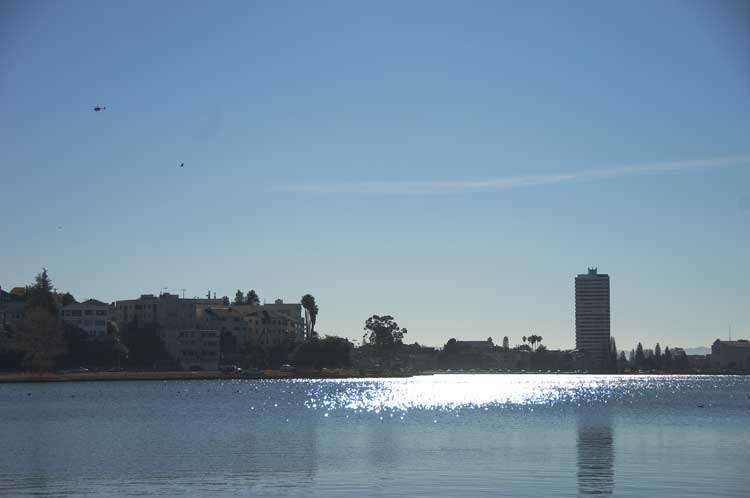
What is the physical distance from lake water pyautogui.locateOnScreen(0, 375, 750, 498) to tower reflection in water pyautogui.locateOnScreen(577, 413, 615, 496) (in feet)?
0.41

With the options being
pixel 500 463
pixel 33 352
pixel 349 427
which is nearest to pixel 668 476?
pixel 500 463

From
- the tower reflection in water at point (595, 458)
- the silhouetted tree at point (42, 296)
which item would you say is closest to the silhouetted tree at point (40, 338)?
the silhouetted tree at point (42, 296)

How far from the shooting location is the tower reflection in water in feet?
145

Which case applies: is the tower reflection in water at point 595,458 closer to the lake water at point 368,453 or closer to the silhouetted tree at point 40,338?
the lake water at point 368,453

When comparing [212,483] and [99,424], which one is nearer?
[212,483]

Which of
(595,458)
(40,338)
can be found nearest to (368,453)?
(595,458)

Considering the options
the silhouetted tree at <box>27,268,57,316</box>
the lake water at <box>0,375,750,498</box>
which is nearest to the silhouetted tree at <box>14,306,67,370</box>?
the silhouetted tree at <box>27,268,57,316</box>

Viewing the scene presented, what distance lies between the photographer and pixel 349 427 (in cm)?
8200

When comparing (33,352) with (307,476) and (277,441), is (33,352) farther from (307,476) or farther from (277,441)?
(307,476)

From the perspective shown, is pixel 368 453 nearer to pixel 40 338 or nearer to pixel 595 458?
pixel 595 458

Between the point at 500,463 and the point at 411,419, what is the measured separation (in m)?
39.9

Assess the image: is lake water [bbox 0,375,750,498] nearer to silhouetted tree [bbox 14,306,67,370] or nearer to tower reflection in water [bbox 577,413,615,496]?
tower reflection in water [bbox 577,413,615,496]

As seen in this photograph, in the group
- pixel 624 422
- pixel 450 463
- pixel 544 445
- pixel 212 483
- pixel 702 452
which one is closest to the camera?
pixel 212 483

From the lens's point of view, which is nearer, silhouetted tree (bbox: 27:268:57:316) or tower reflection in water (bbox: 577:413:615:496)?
tower reflection in water (bbox: 577:413:615:496)
